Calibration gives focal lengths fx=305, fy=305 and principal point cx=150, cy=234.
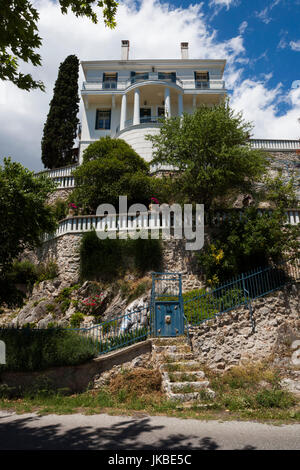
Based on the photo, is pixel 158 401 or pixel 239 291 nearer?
pixel 158 401

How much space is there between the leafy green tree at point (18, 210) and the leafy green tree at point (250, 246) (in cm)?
608

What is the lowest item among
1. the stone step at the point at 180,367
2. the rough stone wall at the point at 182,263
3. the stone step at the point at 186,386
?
the stone step at the point at 186,386

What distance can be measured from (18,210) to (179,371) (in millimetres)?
6311

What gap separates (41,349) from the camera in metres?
8.38

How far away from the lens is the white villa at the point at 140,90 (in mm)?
25173

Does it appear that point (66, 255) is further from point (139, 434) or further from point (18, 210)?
point (139, 434)

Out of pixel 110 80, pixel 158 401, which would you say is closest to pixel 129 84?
pixel 110 80

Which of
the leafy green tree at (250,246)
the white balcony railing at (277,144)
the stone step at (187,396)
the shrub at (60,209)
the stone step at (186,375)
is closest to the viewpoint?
the stone step at (187,396)

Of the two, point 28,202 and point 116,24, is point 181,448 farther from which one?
point 28,202

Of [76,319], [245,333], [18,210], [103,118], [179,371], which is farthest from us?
[103,118]

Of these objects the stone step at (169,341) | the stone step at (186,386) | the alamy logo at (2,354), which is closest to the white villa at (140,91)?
the stone step at (169,341)

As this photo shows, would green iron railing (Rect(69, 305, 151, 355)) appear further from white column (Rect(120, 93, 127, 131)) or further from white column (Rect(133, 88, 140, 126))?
white column (Rect(120, 93, 127, 131))

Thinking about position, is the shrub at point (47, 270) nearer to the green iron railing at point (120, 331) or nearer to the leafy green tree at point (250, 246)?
the green iron railing at point (120, 331)

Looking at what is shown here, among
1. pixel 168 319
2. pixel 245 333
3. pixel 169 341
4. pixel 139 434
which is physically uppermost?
pixel 168 319
